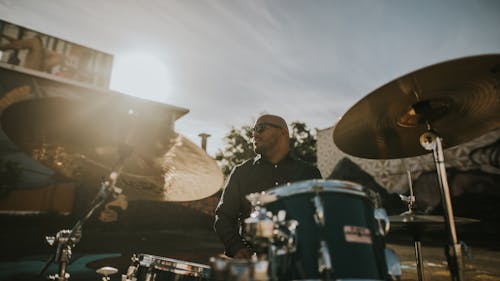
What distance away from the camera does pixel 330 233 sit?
1.44 m

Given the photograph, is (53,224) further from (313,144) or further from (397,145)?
(313,144)

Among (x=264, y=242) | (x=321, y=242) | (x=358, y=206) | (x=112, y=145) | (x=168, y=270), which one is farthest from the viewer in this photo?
(x=112, y=145)

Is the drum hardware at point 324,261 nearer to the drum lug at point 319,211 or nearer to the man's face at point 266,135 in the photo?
the drum lug at point 319,211

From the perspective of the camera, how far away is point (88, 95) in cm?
1266

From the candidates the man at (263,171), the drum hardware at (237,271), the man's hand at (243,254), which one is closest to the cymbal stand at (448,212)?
the man at (263,171)

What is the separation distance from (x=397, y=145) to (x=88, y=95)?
13.8 metres

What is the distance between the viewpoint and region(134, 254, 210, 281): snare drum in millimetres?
1887

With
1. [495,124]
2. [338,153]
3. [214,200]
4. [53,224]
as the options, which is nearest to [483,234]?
[338,153]

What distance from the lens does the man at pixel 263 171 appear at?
8.46 feet

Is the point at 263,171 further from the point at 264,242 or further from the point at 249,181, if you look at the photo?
the point at 264,242

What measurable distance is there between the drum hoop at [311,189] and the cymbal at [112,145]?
1155 millimetres

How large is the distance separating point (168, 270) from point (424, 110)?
236 centimetres

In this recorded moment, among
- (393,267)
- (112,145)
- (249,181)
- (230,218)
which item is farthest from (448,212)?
(112,145)

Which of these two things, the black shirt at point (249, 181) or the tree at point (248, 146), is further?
the tree at point (248, 146)
